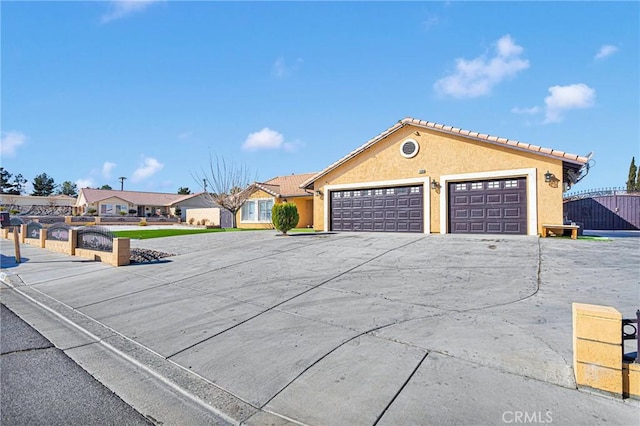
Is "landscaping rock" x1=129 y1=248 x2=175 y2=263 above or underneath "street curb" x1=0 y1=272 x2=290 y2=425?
above

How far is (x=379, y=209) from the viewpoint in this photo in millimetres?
18141

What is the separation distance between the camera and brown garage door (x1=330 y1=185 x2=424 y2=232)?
1702 centimetres

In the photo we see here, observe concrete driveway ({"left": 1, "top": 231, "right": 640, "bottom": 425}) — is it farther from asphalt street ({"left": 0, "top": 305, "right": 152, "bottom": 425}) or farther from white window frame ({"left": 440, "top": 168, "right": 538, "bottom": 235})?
white window frame ({"left": 440, "top": 168, "right": 538, "bottom": 235})

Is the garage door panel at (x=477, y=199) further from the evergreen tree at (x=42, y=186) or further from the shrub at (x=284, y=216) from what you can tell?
the evergreen tree at (x=42, y=186)

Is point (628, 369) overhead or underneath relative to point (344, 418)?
overhead

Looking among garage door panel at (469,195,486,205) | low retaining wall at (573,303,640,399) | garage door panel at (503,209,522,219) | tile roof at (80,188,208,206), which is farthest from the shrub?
tile roof at (80,188,208,206)

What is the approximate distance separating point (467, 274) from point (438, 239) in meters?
5.68

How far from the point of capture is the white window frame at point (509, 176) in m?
13.9

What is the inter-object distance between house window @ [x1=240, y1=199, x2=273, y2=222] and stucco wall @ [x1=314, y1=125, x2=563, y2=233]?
8.02m

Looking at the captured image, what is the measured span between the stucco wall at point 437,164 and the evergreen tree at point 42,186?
8862 centimetres

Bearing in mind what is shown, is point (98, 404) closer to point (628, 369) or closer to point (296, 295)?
point (296, 295)

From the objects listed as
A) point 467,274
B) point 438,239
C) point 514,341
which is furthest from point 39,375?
point 438,239

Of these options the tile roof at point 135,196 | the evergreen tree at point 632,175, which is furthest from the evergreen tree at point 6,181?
the evergreen tree at point 632,175

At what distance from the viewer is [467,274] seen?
790 cm
